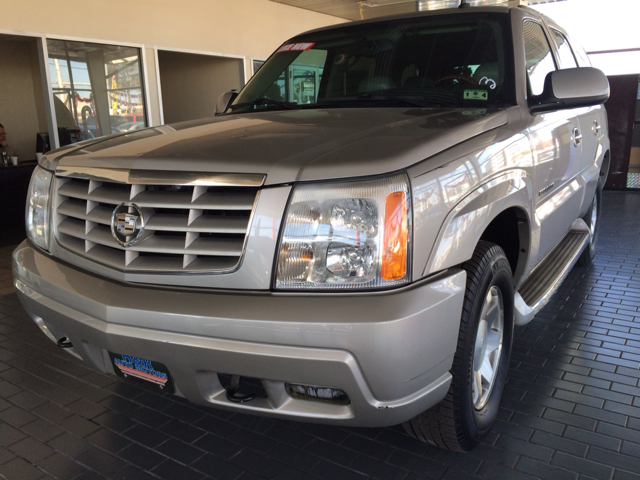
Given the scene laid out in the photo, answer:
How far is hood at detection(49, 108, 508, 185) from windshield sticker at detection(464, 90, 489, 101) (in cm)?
21

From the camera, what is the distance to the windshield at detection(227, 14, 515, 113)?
8.13 feet

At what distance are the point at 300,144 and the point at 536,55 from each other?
5.64 feet

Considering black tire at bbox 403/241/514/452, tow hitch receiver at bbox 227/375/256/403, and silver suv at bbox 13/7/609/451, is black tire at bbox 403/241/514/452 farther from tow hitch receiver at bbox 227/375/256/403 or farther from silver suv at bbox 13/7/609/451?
tow hitch receiver at bbox 227/375/256/403

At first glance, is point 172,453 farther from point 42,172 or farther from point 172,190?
point 42,172

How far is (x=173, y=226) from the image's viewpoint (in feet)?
5.62

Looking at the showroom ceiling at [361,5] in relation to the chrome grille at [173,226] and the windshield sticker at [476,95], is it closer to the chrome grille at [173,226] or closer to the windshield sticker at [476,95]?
the windshield sticker at [476,95]

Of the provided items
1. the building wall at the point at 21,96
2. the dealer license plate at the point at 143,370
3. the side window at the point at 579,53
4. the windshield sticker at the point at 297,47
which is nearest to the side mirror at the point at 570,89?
the windshield sticker at the point at 297,47

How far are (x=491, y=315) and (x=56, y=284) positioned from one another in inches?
67.5

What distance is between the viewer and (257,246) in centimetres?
159

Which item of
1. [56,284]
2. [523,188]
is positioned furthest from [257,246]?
[523,188]

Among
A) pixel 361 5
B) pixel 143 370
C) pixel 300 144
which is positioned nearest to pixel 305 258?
pixel 300 144

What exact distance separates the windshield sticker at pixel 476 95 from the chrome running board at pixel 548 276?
93 cm

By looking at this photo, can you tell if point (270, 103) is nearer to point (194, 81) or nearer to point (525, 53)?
point (525, 53)

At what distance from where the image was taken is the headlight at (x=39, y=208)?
220cm
